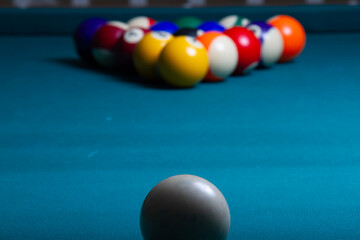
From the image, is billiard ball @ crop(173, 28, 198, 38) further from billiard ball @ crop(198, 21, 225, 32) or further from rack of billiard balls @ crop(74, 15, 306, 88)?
billiard ball @ crop(198, 21, 225, 32)

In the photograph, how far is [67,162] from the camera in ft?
6.15

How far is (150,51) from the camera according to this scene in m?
3.01

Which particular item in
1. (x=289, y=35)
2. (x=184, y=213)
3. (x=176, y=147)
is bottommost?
(x=176, y=147)

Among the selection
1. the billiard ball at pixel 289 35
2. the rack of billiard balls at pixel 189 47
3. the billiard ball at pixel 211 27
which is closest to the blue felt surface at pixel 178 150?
the rack of billiard balls at pixel 189 47

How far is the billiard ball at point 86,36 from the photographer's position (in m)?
3.52

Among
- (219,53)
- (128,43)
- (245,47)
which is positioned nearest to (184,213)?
(219,53)

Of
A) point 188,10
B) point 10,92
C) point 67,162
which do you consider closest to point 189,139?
point 67,162

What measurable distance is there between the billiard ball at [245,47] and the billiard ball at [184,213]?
2040mm

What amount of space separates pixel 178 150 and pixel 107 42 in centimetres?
154

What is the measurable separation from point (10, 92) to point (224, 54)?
3.95ft

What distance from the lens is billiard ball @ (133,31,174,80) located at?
118 inches

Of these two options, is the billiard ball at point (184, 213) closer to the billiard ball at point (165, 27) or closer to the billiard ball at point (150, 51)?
the billiard ball at point (150, 51)

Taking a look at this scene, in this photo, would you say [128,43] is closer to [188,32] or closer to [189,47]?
[188,32]

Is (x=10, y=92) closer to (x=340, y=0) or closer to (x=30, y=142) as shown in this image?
(x=30, y=142)
